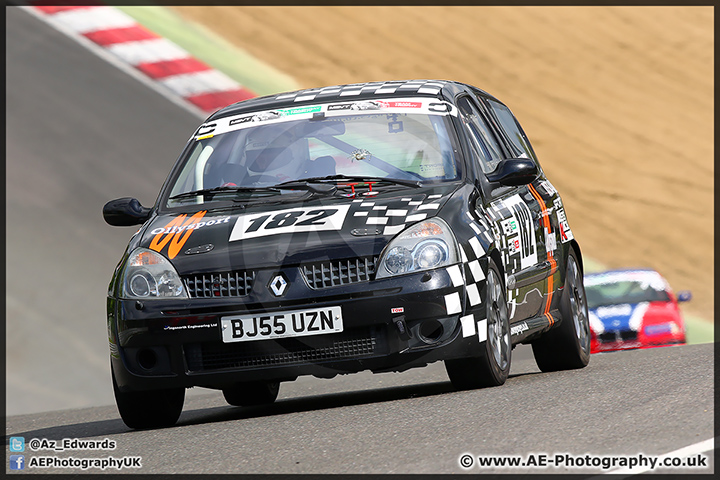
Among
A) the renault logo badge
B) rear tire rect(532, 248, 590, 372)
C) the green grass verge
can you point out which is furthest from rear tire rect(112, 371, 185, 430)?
the green grass verge

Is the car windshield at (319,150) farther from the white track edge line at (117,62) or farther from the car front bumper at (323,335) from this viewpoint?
the white track edge line at (117,62)

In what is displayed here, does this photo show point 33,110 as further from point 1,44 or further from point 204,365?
point 204,365

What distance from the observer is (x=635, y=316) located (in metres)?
15.6

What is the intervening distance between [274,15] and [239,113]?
65.4 feet

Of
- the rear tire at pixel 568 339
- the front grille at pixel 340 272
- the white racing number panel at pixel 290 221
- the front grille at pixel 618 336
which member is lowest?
the front grille at pixel 618 336

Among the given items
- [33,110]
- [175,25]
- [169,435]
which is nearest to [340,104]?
[169,435]

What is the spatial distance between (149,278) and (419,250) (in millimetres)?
1481

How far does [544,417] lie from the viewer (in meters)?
6.26

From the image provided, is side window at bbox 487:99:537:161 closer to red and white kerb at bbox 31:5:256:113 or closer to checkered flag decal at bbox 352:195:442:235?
checkered flag decal at bbox 352:195:442:235

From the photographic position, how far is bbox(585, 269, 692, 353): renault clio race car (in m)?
15.5

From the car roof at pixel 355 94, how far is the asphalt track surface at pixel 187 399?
73.6 inches

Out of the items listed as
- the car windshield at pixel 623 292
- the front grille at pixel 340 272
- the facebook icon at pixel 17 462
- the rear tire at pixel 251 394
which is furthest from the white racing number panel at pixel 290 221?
the car windshield at pixel 623 292

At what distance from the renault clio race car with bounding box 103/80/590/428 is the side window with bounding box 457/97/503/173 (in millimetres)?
25

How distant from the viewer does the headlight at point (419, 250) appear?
697cm
